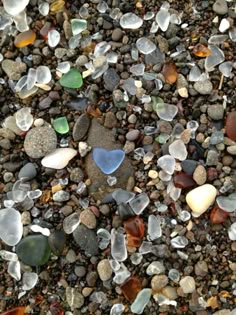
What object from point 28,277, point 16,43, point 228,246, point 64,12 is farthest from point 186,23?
point 28,277

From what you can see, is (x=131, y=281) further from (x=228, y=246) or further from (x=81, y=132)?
(x=81, y=132)

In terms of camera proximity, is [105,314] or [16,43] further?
[16,43]

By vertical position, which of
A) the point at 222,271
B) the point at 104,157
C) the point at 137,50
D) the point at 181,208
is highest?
the point at 137,50

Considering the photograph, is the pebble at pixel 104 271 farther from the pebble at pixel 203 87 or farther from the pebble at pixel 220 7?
the pebble at pixel 220 7

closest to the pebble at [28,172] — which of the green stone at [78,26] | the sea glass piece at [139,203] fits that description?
the sea glass piece at [139,203]

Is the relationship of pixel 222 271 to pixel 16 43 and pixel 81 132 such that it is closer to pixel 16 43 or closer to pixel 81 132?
pixel 81 132

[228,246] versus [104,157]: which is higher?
[104,157]

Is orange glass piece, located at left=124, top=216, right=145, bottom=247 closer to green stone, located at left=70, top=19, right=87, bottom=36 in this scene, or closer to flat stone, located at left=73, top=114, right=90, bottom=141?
flat stone, located at left=73, top=114, right=90, bottom=141
